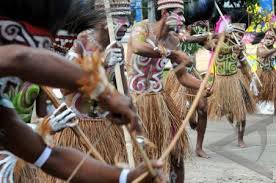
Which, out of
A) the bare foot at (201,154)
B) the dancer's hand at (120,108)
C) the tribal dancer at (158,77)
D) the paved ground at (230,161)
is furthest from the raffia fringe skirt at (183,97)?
the dancer's hand at (120,108)

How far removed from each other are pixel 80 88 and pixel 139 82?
11.8 feet

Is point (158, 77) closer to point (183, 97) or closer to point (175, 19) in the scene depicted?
point (175, 19)

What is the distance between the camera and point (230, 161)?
24.3 ft

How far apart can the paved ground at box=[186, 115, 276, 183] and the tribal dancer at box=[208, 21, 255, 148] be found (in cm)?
32

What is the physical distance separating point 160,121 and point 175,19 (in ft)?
2.82

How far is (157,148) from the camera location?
5449 millimetres

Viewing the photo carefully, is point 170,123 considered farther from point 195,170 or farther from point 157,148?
point 195,170

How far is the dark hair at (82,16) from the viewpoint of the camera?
270 cm

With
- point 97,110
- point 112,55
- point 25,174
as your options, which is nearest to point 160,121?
point 97,110

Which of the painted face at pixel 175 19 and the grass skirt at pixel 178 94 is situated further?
the grass skirt at pixel 178 94

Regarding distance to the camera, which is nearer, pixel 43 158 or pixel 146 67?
pixel 43 158

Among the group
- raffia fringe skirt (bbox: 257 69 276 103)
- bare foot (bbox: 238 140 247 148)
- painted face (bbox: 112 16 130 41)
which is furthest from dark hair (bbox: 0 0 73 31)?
raffia fringe skirt (bbox: 257 69 276 103)

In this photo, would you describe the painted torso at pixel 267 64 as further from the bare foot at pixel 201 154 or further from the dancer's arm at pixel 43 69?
the dancer's arm at pixel 43 69

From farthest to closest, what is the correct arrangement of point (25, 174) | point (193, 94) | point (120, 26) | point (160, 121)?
1. point (193, 94)
2. point (160, 121)
3. point (120, 26)
4. point (25, 174)
